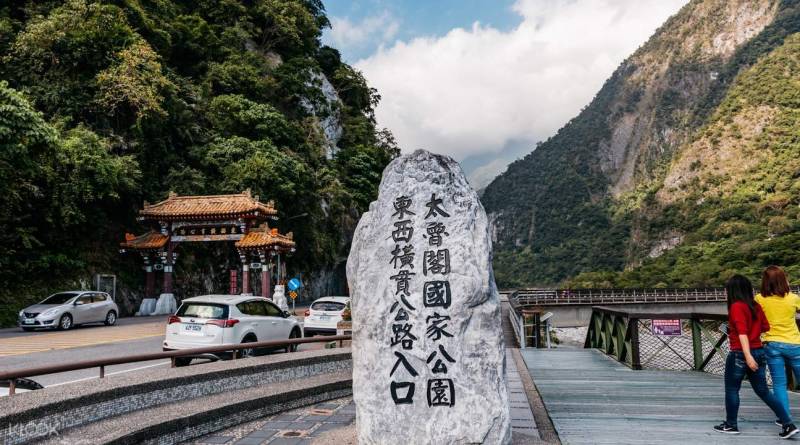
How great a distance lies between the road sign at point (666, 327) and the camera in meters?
9.09

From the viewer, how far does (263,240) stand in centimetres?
2475

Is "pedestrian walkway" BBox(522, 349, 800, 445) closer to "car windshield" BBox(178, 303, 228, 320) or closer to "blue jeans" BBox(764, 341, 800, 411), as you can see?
"blue jeans" BBox(764, 341, 800, 411)

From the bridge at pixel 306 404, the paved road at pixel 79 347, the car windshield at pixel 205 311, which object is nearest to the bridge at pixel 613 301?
the paved road at pixel 79 347

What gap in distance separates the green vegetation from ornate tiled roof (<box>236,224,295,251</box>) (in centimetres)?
390

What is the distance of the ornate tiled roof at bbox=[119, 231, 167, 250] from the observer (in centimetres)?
2359

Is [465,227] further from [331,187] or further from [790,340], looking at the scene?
[331,187]

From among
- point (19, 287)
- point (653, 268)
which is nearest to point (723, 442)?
point (19, 287)

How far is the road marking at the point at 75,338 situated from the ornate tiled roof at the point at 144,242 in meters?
6.54

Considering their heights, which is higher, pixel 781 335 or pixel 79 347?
pixel 781 335

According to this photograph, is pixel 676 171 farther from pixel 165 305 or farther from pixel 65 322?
pixel 65 322

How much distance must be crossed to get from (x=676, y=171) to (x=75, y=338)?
103844mm

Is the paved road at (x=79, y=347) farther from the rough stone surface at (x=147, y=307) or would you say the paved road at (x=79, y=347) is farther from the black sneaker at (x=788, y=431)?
the black sneaker at (x=788, y=431)

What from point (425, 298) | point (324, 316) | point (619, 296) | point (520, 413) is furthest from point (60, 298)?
point (619, 296)

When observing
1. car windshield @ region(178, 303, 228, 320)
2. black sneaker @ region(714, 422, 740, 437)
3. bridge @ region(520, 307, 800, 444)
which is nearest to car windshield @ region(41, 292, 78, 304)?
car windshield @ region(178, 303, 228, 320)
